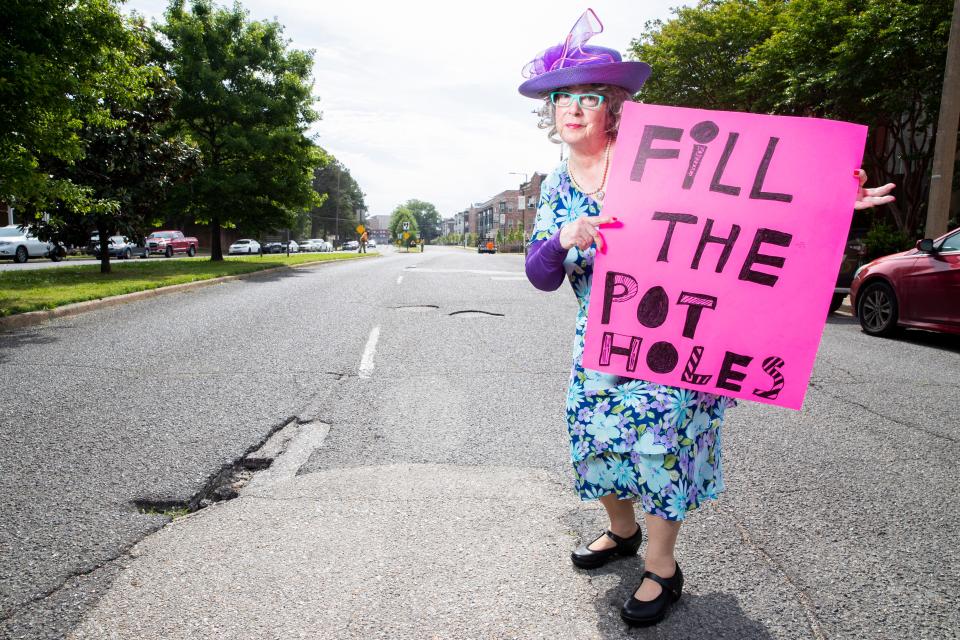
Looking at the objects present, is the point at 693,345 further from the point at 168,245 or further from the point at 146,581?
the point at 168,245

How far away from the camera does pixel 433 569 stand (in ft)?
7.89

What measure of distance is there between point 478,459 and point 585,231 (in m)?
1.97

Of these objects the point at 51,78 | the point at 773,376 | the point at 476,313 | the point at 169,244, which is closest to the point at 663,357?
the point at 773,376

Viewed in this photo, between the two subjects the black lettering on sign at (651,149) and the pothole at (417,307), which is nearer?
the black lettering on sign at (651,149)

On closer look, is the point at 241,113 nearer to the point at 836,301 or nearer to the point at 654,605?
the point at 836,301

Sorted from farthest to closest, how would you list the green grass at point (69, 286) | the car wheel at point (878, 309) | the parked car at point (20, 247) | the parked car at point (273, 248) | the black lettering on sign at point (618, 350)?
the parked car at point (273, 248)
the parked car at point (20, 247)
the green grass at point (69, 286)
the car wheel at point (878, 309)
the black lettering on sign at point (618, 350)

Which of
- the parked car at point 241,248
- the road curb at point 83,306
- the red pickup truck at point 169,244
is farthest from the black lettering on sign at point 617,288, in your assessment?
the parked car at point 241,248

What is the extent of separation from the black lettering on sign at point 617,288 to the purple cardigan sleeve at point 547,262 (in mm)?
165

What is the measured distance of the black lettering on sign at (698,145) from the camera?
202 cm

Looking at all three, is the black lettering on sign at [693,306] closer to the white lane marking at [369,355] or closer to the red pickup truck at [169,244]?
the white lane marking at [369,355]

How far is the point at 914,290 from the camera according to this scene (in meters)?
7.92

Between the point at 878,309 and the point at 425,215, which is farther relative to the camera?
the point at 425,215

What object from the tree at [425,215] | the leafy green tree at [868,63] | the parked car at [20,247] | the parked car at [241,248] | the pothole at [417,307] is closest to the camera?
the pothole at [417,307]

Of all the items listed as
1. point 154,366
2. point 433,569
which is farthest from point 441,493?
point 154,366
